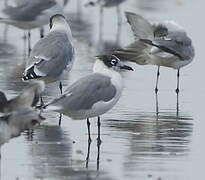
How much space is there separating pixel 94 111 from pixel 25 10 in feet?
25.5

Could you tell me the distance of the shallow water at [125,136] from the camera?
412 inches

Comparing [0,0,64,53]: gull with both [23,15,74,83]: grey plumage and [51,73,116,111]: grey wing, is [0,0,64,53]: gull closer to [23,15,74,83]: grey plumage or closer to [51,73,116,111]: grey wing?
[23,15,74,83]: grey plumage

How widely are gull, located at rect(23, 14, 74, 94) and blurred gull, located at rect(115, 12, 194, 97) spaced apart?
125 centimetres

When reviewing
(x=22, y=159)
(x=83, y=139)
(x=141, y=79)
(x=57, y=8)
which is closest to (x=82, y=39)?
(x=57, y=8)

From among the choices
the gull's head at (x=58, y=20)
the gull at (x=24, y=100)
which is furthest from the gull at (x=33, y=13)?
the gull at (x=24, y=100)

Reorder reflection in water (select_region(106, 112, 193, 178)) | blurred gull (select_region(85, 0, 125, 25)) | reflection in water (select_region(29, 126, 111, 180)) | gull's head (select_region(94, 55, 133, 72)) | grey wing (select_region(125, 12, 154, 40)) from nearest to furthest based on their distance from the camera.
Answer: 1. reflection in water (select_region(29, 126, 111, 180))
2. reflection in water (select_region(106, 112, 193, 178))
3. gull's head (select_region(94, 55, 133, 72))
4. grey wing (select_region(125, 12, 154, 40))
5. blurred gull (select_region(85, 0, 125, 25))

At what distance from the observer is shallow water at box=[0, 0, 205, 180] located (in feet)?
34.3

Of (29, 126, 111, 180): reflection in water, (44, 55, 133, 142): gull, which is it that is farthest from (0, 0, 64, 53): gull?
(44, 55, 133, 142): gull

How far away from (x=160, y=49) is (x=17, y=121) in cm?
571

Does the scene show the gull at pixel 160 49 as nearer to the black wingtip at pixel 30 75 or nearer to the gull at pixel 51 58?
the gull at pixel 51 58

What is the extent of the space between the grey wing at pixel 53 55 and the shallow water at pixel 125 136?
59cm

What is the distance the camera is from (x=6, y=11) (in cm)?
1959

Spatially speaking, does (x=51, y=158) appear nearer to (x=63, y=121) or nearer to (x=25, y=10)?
(x=63, y=121)

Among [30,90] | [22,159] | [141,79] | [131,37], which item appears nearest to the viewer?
[30,90]
